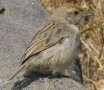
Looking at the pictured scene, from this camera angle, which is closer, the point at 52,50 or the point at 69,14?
the point at 52,50

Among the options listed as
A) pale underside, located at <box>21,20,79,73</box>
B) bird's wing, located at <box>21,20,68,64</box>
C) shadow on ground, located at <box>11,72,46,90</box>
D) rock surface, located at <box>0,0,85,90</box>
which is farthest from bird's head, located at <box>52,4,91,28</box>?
shadow on ground, located at <box>11,72,46,90</box>

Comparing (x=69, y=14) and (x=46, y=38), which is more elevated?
(x=69, y=14)

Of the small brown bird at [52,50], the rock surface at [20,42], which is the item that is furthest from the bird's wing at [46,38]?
the rock surface at [20,42]

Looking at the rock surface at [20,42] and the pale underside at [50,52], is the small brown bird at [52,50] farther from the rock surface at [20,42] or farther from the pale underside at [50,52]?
the rock surface at [20,42]

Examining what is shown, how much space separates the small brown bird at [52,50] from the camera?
21.0 feet

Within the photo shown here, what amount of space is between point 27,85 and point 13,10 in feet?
8.00

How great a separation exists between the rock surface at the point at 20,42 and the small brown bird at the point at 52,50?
0.44 feet

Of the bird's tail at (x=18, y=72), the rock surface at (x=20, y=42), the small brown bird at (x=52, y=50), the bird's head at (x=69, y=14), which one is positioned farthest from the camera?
the bird's head at (x=69, y=14)

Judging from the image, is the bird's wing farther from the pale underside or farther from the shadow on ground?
the shadow on ground

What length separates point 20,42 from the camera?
7328mm

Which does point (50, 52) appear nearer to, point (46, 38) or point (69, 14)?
point (46, 38)

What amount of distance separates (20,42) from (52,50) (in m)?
0.99

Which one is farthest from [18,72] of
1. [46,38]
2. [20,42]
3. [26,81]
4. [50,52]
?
[20,42]

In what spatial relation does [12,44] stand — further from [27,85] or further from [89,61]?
[89,61]
